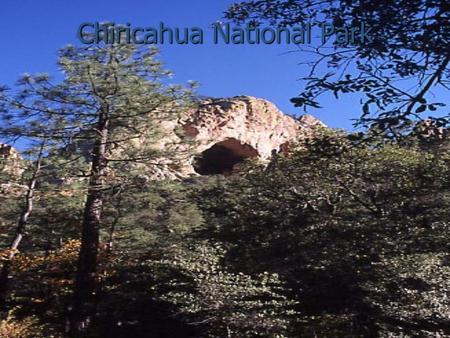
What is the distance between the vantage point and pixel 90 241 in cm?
688

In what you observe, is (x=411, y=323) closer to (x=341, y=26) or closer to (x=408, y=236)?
(x=408, y=236)

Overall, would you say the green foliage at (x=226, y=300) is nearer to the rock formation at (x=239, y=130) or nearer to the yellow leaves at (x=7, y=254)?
the yellow leaves at (x=7, y=254)

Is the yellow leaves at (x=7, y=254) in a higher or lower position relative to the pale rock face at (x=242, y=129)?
lower

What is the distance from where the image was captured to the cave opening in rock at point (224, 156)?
28.3 meters

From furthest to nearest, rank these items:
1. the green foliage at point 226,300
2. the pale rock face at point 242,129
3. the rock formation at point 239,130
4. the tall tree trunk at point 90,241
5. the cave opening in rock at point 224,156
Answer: the cave opening in rock at point 224,156 → the pale rock face at point 242,129 → the rock formation at point 239,130 → the tall tree trunk at point 90,241 → the green foliage at point 226,300

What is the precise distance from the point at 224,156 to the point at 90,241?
74.3ft

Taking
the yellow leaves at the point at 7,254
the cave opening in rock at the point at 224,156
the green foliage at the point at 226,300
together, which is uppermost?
the cave opening in rock at the point at 224,156

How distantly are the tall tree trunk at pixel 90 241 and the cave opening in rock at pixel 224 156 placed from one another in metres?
20.8

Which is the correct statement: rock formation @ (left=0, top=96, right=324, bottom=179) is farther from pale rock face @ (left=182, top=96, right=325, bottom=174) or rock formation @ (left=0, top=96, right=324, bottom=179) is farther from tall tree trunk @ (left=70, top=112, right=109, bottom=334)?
tall tree trunk @ (left=70, top=112, right=109, bottom=334)

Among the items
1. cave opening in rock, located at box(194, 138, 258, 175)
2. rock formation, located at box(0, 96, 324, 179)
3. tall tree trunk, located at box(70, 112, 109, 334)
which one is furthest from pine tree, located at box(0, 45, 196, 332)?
cave opening in rock, located at box(194, 138, 258, 175)

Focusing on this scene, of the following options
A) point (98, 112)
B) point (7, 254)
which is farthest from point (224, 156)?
point (98, 112)

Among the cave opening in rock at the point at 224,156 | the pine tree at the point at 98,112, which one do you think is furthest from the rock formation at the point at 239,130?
the pine tree at the point at 98,112

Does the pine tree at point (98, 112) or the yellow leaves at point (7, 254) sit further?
the yellow leaves at point (7, 254)

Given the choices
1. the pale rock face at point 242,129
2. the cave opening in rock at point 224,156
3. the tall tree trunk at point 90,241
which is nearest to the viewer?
the tall tree trunk at point 90,241
